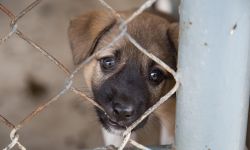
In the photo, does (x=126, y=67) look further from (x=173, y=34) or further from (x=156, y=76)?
(x=173, y=34)

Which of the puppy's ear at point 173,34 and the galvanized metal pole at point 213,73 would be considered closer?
the galvanized metal pole at point 213,73

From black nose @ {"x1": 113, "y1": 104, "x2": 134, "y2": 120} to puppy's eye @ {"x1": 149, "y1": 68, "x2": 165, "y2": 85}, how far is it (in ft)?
1.01

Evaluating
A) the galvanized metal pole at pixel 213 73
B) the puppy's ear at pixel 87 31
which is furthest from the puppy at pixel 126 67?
the galvanized metal pole at pixel 213 73

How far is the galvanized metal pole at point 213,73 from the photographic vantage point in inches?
45.5

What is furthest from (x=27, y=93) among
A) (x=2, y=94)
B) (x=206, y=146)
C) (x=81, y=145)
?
(x=206, y=146)

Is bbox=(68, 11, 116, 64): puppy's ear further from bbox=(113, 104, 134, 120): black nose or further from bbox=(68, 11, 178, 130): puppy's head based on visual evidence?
bbox=(113, 104, 134, 120): black nose

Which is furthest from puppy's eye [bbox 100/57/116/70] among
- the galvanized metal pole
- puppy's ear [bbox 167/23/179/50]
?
the galvanized metal pole

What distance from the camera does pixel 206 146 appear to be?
4.24 feet

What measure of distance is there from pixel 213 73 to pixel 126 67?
Result: 3.52ft

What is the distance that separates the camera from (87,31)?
97.7 inches

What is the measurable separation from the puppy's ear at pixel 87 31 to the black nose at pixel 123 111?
1.50 feet

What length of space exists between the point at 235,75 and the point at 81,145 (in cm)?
214

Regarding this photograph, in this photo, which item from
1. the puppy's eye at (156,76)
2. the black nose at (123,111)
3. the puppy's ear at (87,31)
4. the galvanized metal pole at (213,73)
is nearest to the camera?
the galvanized metal pole at (213,73)

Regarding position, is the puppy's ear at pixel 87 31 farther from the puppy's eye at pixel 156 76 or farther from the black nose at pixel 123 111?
the black nose at pixel 123 111
